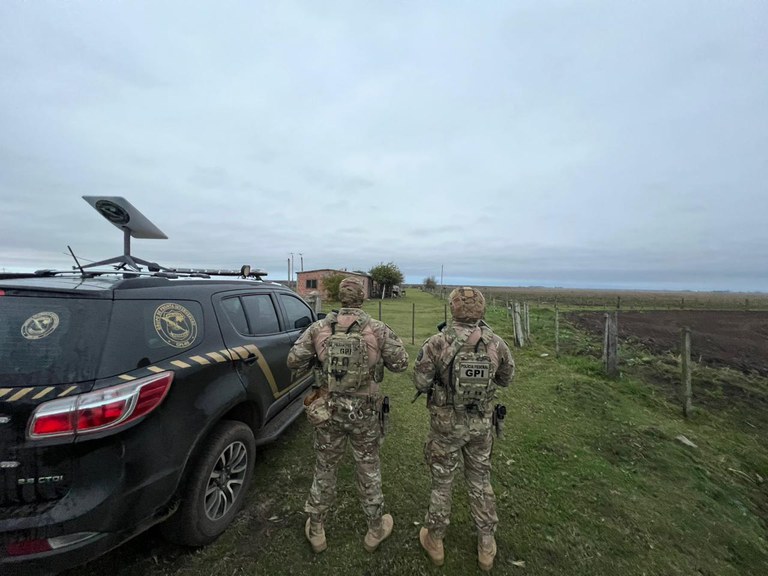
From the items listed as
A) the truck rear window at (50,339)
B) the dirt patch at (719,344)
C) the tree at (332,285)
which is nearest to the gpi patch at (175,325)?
the truck rear window at (50,339)

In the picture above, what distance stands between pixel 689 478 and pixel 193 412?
4689 mm

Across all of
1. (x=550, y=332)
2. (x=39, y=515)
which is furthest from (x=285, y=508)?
(x=550, y=332)

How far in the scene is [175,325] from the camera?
2215 millimetres

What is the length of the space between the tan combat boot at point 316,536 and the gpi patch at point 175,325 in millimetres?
1536

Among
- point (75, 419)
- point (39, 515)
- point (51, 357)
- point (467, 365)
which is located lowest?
point (39, 515)

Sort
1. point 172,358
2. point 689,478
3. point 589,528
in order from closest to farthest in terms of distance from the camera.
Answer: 1. point 172,358
2. point 589,528
3. point 689,478

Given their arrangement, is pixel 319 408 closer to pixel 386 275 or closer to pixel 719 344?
pixel 719 344

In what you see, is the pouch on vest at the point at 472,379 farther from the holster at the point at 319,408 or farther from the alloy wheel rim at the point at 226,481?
the alloy wheel rim at the point at 226,481

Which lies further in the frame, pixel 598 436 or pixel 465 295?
pixel 598 436

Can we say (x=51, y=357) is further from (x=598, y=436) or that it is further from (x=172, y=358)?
(x=598, y=436)

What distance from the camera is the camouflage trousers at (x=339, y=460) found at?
2.34m

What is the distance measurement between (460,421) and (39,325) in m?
2.53

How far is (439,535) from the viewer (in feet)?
7.61

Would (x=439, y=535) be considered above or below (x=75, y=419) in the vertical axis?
below
